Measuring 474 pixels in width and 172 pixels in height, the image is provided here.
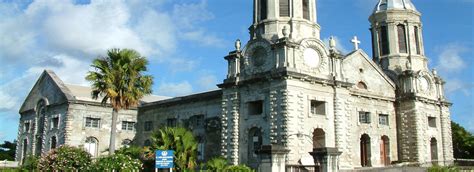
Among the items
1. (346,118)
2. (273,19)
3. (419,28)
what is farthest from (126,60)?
(419,28)

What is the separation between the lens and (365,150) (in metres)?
37.3

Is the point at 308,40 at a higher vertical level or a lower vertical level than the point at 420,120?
higher

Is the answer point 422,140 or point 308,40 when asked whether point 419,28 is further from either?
point 308,40

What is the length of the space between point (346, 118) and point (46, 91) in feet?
92.5

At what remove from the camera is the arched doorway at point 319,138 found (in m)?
32.2

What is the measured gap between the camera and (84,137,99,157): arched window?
43250 mm

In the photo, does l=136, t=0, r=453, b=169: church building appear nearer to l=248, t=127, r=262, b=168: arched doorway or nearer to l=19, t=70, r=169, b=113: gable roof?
l=248, t=127, r=262, b=168: arched doorway

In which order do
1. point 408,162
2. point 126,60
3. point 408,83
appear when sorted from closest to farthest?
point 126,60
point 408,162
point 408,83

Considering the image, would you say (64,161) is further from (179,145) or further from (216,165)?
(216,165)

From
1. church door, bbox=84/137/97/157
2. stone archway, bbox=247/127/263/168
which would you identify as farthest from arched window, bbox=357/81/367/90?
church door, bbox=84/137/97/157

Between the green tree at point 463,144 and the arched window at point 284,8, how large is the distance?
25.2 meters

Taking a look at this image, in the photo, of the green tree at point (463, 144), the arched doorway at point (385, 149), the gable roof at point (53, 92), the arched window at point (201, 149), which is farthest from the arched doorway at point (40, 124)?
the green tree at point (463, 144)

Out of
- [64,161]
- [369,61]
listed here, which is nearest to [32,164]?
[64,161]

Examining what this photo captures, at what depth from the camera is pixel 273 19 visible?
33.8m
